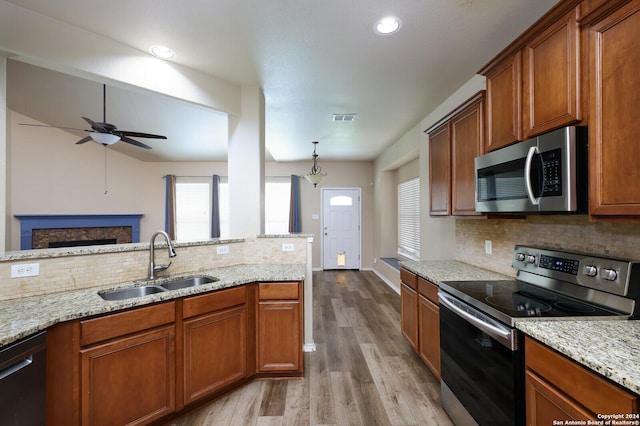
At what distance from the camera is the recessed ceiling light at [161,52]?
209cm

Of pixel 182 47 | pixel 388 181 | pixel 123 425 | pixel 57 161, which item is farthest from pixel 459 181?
pixel 57 161

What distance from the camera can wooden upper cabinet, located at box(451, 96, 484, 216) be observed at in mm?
1946

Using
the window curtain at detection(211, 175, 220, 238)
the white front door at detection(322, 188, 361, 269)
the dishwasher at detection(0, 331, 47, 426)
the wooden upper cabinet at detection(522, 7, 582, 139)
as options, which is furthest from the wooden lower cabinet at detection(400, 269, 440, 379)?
the window curtain at detection(211, 175, 220, 238)

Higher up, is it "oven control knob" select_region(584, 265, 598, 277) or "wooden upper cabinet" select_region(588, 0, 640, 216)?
"wooden upper cabinet" select_region(588, 0, 640, 216)

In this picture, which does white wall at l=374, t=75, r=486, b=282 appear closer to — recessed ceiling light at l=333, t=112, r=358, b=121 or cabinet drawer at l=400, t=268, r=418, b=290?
cabinet drawer at l=400, t=268, r=418, b=290

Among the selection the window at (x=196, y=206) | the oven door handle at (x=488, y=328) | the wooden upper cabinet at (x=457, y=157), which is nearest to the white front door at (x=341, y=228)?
the window at (x=196, y=206)

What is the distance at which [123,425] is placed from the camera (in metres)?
1.53

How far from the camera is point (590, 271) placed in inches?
53.6

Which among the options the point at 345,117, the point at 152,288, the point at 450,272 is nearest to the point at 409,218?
the point at 345,117

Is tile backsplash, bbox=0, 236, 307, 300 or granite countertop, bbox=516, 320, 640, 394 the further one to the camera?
tile backsplash, bbox=0, 236, 307, 300

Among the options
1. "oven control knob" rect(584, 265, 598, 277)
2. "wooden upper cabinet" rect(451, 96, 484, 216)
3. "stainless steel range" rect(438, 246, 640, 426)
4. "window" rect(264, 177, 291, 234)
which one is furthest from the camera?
"window" rect(264, 177, 291, 234)

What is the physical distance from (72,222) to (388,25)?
236 inches

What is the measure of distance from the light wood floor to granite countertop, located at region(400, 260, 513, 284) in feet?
2.95

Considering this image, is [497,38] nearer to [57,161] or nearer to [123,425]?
[123,425]
